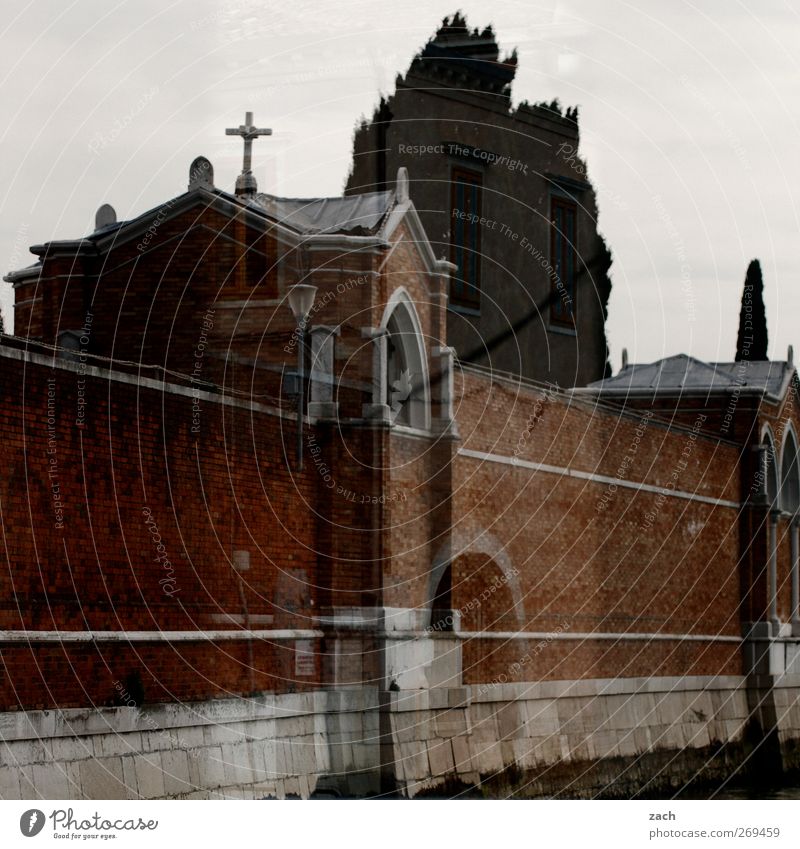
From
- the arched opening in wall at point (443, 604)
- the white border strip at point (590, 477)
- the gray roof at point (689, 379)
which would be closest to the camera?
the arched opening in wall at point (443, 604)

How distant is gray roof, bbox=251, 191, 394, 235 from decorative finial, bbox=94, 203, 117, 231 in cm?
223

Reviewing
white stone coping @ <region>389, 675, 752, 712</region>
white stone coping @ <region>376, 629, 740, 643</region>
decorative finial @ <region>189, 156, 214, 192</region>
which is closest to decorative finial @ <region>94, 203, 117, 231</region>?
decorative finial @ <region>189, 156, 214, 192</region>

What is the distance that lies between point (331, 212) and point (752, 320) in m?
14.6

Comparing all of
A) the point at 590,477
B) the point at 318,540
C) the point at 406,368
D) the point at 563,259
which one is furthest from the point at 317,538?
the point at 590,477

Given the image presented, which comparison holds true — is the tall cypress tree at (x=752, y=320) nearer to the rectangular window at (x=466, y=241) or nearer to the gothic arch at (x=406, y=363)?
the rectangular window at (x=466, y=241)

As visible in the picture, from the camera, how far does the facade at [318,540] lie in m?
16.1

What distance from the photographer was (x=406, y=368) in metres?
22.3

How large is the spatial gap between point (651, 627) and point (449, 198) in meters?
9.96

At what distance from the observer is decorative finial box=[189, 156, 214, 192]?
69.7ft

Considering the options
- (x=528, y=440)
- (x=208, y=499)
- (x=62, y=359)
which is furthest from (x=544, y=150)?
(x=62, y=359)

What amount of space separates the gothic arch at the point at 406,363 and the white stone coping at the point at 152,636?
11.0ft

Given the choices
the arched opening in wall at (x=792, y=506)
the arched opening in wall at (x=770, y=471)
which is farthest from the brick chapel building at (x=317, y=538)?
the arched opening in wall at (x=792, y=506)

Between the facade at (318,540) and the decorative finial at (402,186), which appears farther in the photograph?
the decorative finial at (402,186)

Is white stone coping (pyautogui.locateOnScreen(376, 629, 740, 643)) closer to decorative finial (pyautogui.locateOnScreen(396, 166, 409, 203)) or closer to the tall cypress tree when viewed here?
decorative finial (pyautogui.locateOnScreen(396, 166, 409, 203))
